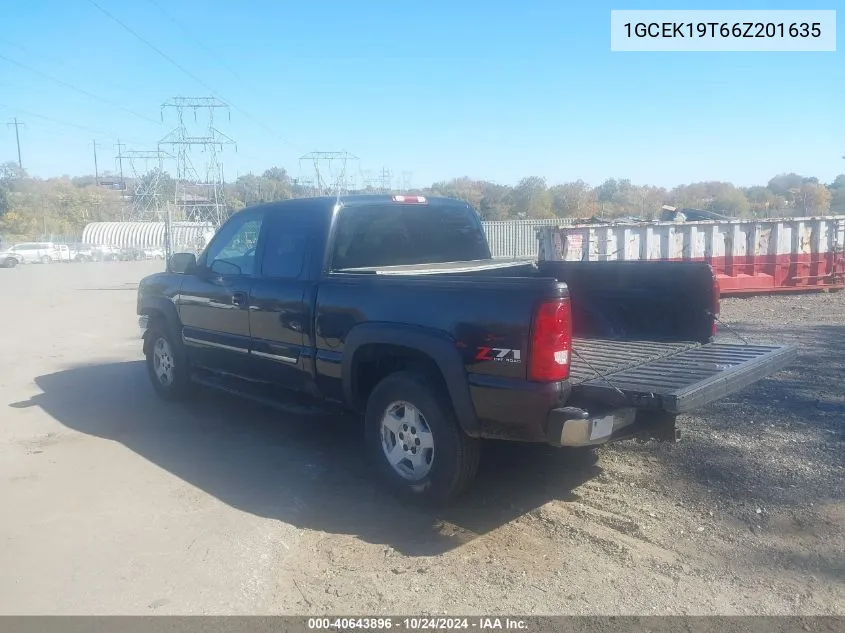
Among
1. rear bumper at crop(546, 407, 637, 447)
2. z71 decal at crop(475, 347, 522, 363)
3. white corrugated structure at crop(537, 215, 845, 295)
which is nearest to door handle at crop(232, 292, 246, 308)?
z71 decal at crop(475, 347, 522, 363)

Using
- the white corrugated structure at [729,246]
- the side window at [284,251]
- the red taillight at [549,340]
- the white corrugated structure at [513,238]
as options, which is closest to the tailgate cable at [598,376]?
the red taillight at [549,340]

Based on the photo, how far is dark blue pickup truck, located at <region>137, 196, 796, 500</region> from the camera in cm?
405

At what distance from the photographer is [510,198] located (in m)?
46.0

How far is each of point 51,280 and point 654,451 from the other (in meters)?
28.9

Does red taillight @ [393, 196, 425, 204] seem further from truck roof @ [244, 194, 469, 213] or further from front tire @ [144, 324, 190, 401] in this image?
front tire @ [144, 324, 190, 401]

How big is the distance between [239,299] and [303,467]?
4.96ft

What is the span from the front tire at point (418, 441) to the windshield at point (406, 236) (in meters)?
1.22

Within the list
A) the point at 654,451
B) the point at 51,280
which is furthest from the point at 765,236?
the point at 51,280

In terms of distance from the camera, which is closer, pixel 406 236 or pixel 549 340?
pixel 549 340

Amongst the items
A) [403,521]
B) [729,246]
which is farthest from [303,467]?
[729,246]

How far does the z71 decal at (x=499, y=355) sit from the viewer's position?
4.04 m

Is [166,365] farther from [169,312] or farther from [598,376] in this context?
[598,376]

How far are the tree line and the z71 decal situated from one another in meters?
12.4

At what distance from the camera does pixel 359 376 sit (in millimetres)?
5145
